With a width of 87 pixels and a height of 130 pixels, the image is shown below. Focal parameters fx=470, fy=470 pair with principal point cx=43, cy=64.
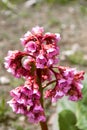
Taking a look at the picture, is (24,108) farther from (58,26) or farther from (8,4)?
(8,4)

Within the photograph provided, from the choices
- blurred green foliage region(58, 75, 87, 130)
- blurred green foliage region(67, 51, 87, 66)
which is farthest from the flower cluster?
blurred green foliage region(67, 51, 87, 66)

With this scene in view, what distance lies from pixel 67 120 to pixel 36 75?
1.59ft

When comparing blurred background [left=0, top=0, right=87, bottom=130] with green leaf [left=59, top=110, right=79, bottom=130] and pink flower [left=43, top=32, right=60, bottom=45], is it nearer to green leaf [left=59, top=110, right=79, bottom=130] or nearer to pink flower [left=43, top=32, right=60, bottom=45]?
green leaf [left=59, top=110, right=79, bottom=130]

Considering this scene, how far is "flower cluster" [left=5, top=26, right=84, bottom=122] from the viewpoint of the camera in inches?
70.3

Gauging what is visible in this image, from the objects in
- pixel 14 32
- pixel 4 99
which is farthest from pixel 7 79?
pixel 14 32

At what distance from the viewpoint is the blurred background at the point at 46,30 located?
281 cm

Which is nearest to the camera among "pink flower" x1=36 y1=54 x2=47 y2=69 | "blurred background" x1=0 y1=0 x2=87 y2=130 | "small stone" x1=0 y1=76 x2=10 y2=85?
"pink flower" x1=36 y1=54 x2=47 y2=69

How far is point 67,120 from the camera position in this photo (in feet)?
7.53

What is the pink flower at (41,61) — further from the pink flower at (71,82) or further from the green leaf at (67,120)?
the green leaf at (67,120)

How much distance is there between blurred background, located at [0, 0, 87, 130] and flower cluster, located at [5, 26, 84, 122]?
529 mm

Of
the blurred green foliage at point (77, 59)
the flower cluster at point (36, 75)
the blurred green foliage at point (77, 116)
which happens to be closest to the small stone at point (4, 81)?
the blurred green foliage at point (77, 59)

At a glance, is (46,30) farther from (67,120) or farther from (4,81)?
(67,120)

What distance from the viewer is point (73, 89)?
1.87m

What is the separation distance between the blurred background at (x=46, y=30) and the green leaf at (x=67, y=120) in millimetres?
67
